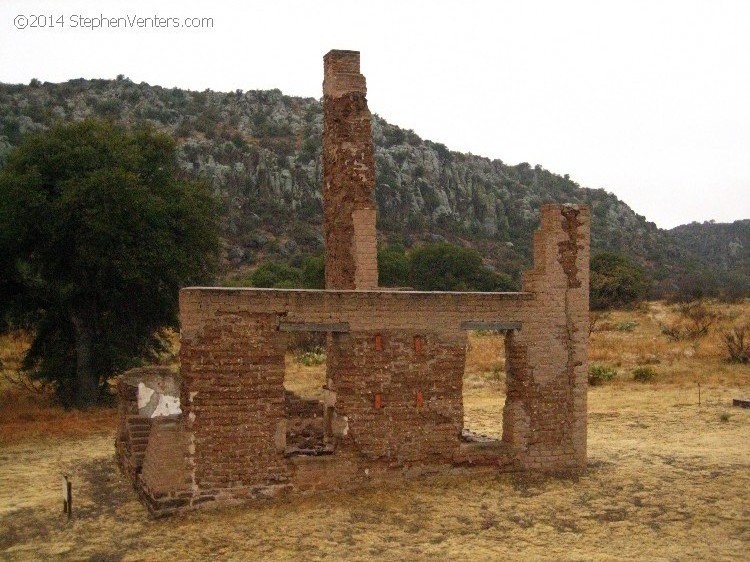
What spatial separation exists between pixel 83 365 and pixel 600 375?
14127 mm

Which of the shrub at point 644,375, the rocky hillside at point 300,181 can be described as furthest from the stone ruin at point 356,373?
the rocky hillside at point 300,181

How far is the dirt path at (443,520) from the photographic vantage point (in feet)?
27.7

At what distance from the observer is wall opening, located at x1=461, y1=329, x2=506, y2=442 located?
50.7 feet

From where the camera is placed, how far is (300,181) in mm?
59906

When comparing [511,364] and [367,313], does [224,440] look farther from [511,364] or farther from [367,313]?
[511,364]

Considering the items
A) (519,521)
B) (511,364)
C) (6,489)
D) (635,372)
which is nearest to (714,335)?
(635,372)

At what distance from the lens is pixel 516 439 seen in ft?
36.9

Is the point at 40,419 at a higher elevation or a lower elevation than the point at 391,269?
lower

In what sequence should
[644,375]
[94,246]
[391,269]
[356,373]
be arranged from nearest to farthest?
[356,373], [94,246], [644,375], [391,269]

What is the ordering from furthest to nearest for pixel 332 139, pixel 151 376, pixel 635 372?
pixel 635 372 < pixel 151 376 < pixel 332 139

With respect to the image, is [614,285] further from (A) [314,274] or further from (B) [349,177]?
(B) [349,177]

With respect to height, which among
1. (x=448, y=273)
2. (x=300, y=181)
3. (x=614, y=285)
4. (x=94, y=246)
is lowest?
(x=614, y=285)

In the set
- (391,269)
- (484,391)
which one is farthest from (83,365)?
(391,269)

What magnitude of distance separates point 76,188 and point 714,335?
23.6 metres
